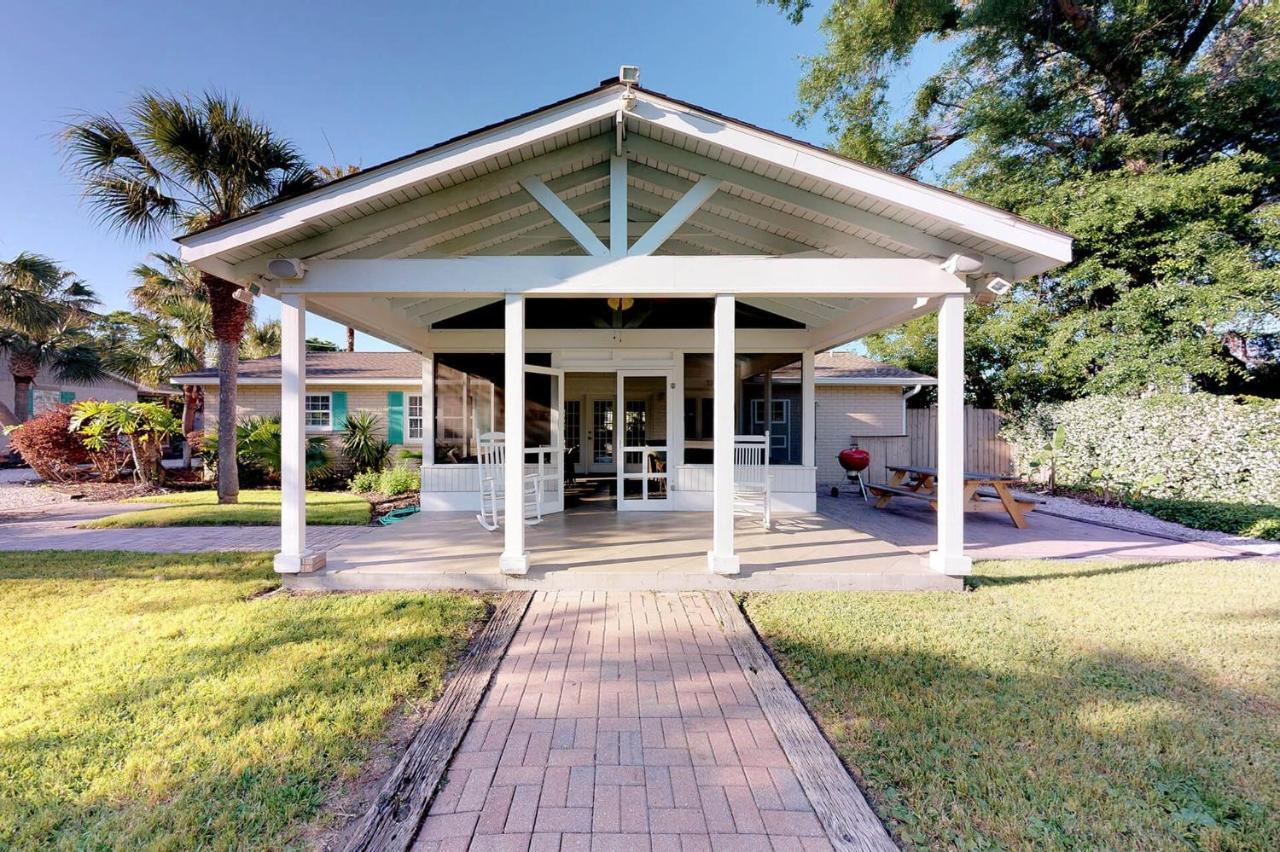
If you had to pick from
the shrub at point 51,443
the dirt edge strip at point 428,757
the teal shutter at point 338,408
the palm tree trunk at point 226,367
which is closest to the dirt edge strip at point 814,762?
the dirt edge strip at point 428,757

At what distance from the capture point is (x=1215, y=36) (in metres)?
10.3

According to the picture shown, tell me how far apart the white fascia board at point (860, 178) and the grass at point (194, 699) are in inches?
167

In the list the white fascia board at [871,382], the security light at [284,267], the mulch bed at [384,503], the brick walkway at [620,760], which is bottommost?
the brick walkway at [620,760]

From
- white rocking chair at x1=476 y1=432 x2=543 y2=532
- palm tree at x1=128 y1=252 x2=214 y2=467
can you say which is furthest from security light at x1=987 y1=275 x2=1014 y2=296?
palm tree at x1=128 y1=252 x2=214 y2=467

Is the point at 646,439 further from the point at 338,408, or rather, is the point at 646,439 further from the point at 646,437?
the point at 338,408

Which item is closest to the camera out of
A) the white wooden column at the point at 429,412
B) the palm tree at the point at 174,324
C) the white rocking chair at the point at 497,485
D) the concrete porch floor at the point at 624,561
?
the concrete porch floor at the point at 624,561

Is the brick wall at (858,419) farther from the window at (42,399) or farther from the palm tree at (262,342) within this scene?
the window at (42,399)

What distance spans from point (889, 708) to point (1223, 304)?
11.8 meters

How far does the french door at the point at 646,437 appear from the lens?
745 centimetres

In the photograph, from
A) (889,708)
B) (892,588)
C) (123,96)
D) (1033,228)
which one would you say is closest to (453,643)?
(889,708)

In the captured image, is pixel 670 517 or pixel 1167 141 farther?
pixel 1167 141

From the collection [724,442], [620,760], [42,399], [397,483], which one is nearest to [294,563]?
[620,760]

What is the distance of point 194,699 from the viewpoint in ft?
8.55

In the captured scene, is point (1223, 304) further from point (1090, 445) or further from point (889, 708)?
→ point (889, 708)
